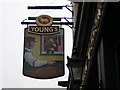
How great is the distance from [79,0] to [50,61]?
8.21 feet

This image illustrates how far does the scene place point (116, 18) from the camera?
7887 millimetres

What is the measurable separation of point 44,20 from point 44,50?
5.47ft

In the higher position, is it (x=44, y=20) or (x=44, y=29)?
(x=44, y=20)

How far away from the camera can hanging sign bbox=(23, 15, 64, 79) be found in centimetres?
1203

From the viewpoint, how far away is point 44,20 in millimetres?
13906

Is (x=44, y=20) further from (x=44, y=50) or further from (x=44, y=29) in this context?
(x=44, y=50)

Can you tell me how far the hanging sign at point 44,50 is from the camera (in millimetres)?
12032

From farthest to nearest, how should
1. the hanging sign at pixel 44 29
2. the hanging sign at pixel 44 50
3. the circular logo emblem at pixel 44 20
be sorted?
the circular logo emblem at pixel 44 20
the hanging sign at pixel 44 29
the hanging sign at pixel 44 50

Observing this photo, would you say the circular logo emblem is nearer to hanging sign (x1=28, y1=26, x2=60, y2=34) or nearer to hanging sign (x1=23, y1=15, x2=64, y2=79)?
hanging sign (x1=23, y1=15, x2=64, y2=79)

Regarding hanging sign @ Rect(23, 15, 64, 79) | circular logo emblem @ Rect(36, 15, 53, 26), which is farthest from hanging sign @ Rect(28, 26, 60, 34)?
circular logo emblem @ Rect(36, 15, 53, 26)

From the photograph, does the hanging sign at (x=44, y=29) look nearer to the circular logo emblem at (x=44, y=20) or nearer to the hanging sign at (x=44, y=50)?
the hanging sign at (x=44, y=50)

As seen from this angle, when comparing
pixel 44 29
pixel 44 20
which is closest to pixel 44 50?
pixel 44 29

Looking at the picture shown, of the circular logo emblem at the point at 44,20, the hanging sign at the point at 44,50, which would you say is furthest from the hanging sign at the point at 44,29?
the circular logo emblem at the point at 44,20

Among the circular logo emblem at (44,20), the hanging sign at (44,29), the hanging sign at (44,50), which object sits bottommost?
the hanging sign at (44,50)
